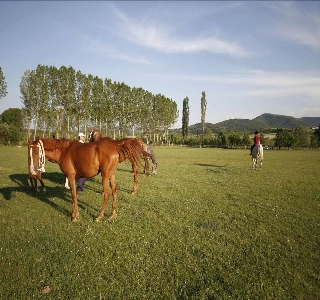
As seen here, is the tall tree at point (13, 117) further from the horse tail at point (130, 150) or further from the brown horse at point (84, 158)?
the horse tail at point (130, 150)

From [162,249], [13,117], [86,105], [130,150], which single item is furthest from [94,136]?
[13,117]

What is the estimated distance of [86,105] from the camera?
5669 cm

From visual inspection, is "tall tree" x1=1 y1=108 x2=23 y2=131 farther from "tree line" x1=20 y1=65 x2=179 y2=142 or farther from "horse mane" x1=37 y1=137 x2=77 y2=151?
"horse mane" x1=37 y1=137 x2=77 y2=151

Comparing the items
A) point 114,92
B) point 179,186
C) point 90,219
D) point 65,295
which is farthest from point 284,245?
point 114,92

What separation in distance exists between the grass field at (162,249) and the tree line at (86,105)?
47777 millimetres

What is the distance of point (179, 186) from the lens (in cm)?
1295

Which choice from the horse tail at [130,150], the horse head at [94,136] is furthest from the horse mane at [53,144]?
the horse head at [94,136]

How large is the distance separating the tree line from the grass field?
4778 cm

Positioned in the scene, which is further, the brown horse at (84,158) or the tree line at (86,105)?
the tree line at (86,105)

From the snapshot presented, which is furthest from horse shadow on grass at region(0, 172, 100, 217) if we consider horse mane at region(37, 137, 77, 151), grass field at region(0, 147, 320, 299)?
horse mane at region(37, 137, 77, 151)

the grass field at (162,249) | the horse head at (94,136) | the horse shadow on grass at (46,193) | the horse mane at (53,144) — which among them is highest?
the horse head at (94,136)

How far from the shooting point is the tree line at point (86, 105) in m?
52.6

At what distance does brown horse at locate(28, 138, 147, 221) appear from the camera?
24.3 ft

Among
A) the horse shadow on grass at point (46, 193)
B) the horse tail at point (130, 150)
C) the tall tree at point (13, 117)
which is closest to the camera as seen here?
the horse tail at point (130, 150)
